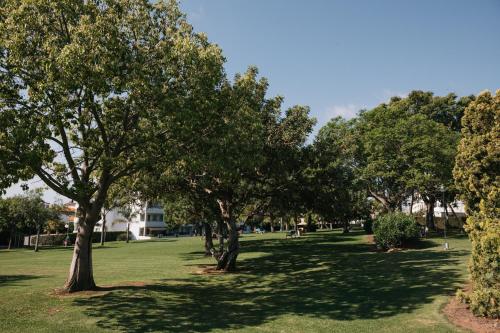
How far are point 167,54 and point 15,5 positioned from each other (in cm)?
540

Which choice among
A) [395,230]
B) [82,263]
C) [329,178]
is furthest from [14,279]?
[395,230]

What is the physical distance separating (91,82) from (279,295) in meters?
11.5

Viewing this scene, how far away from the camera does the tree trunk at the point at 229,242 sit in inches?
1022

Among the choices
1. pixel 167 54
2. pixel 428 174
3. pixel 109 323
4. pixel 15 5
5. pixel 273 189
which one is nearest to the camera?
pixel 109 323

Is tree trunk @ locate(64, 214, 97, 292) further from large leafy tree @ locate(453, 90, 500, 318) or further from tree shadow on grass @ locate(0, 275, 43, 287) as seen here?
large leafy tree @ locate(453, 90, 500, 318)

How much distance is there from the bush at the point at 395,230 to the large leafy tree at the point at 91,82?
68.5 ft

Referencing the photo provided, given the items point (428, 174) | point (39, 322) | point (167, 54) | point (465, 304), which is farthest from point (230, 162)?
point (428, 174)

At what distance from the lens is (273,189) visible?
1001 inches

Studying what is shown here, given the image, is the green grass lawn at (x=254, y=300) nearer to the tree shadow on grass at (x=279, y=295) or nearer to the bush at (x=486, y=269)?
the tree shadow on grass at (x=279, y=295)

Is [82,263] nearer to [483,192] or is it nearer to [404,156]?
[483,192]

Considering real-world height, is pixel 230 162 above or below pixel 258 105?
below

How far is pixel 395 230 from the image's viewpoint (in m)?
31.4

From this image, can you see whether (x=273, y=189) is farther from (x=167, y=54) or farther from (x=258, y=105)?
(x=167, y=54)

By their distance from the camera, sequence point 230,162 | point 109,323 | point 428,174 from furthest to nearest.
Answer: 1. point 428,174
2. point 230,162
3. point 109,323
